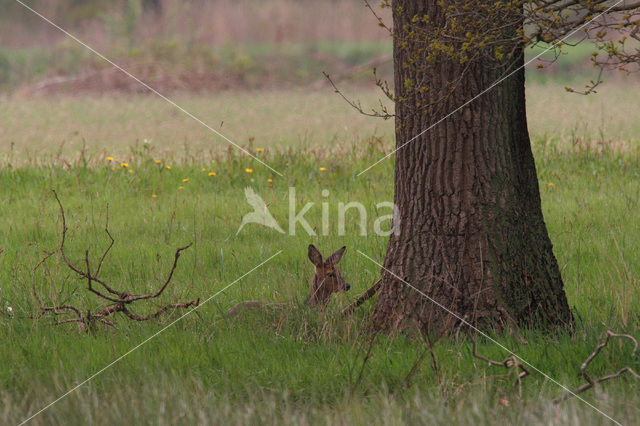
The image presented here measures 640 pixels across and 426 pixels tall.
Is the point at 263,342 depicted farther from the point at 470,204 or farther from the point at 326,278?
the point at 470,204

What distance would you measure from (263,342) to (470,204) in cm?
148

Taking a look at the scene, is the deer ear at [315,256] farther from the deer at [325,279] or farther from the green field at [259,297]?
the green field at [259,297]

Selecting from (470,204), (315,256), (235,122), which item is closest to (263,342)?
(315,256)

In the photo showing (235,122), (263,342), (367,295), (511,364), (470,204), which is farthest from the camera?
(235,122)

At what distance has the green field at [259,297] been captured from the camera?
3.80m

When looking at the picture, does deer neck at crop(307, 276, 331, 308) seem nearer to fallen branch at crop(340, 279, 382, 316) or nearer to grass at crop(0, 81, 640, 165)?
fallen branch at crop(340, 279, 382, 316)

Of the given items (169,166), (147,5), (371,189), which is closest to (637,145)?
(371,189)

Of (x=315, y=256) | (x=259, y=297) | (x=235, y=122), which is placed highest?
(x=235, y=122)

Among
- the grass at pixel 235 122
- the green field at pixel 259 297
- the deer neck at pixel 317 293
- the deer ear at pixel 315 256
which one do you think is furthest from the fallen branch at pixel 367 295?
the grass at pixel 235 122

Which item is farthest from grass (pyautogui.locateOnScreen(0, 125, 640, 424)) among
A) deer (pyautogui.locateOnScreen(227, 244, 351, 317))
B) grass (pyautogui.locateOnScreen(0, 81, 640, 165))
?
grass (pyautogui.locateOnScreen(0, 81, 640, 165))

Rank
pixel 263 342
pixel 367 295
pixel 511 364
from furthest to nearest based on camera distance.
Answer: pixel 367 295, pixel 263 342, pixel 511 364

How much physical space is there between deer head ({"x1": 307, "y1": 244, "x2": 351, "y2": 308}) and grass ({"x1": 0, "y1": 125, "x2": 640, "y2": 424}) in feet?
0.41

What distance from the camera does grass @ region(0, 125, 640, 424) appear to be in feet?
12.3

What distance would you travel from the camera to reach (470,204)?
15.8ft
